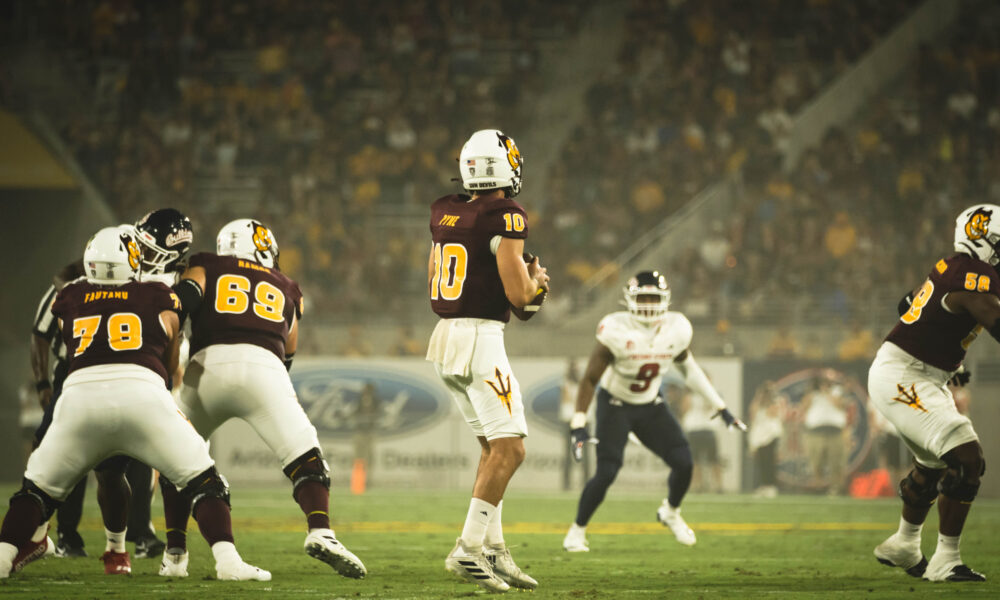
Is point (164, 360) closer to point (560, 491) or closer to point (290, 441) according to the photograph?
point (290, 441)

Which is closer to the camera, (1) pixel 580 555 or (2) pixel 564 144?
(1) pixel 580 555

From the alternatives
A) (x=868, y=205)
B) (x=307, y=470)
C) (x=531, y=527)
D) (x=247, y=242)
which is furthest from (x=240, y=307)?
(x=868, y=205)

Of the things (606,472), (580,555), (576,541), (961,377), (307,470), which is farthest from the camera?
(606,472)

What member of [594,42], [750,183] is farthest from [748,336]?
[594,42]

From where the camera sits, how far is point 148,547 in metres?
8.66

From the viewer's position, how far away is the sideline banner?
18.4 m

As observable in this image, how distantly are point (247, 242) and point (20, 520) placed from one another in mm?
2001

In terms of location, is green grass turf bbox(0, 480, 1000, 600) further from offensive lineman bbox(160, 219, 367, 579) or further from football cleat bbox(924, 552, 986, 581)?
offensive lineman bbox(160, 219, 367, 579)

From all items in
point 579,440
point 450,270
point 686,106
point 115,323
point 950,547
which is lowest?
point 950,547

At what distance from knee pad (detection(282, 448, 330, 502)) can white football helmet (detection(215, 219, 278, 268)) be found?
4.20 ft

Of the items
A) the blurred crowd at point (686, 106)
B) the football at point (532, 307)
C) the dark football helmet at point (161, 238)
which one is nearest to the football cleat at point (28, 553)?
the dark football helmet at point (161, 238)

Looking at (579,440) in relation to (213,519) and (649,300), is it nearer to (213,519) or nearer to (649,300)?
(649,300)

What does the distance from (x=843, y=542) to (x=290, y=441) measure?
555 centimetres

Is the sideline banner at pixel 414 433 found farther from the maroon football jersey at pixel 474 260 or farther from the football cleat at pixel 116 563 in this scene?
the maroon football jersey at pixel 474 260
